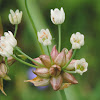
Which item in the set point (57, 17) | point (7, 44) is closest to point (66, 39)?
point (57, 17)

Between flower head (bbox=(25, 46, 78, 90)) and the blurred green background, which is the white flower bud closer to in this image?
flower head (bbox=(25, 46, 78, 90))

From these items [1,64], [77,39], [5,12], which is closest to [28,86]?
[5,12]

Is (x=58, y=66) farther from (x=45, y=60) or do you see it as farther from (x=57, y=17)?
(x=57, y=17)

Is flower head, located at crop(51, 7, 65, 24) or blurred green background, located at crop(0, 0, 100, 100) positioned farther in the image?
blurred green background, located at crop(0, 0, 100, 100)

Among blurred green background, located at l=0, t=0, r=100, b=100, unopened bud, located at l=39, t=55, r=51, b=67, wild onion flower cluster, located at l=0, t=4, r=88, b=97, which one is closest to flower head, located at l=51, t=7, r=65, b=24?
wild onion flower cluster, located at l=0, t=4, r=88, b=97

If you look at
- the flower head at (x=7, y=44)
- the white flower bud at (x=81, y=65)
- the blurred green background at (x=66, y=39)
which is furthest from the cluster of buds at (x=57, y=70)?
the blurred green background at (x=66, y=39)

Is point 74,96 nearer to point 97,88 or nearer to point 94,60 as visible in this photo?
point 97,88
